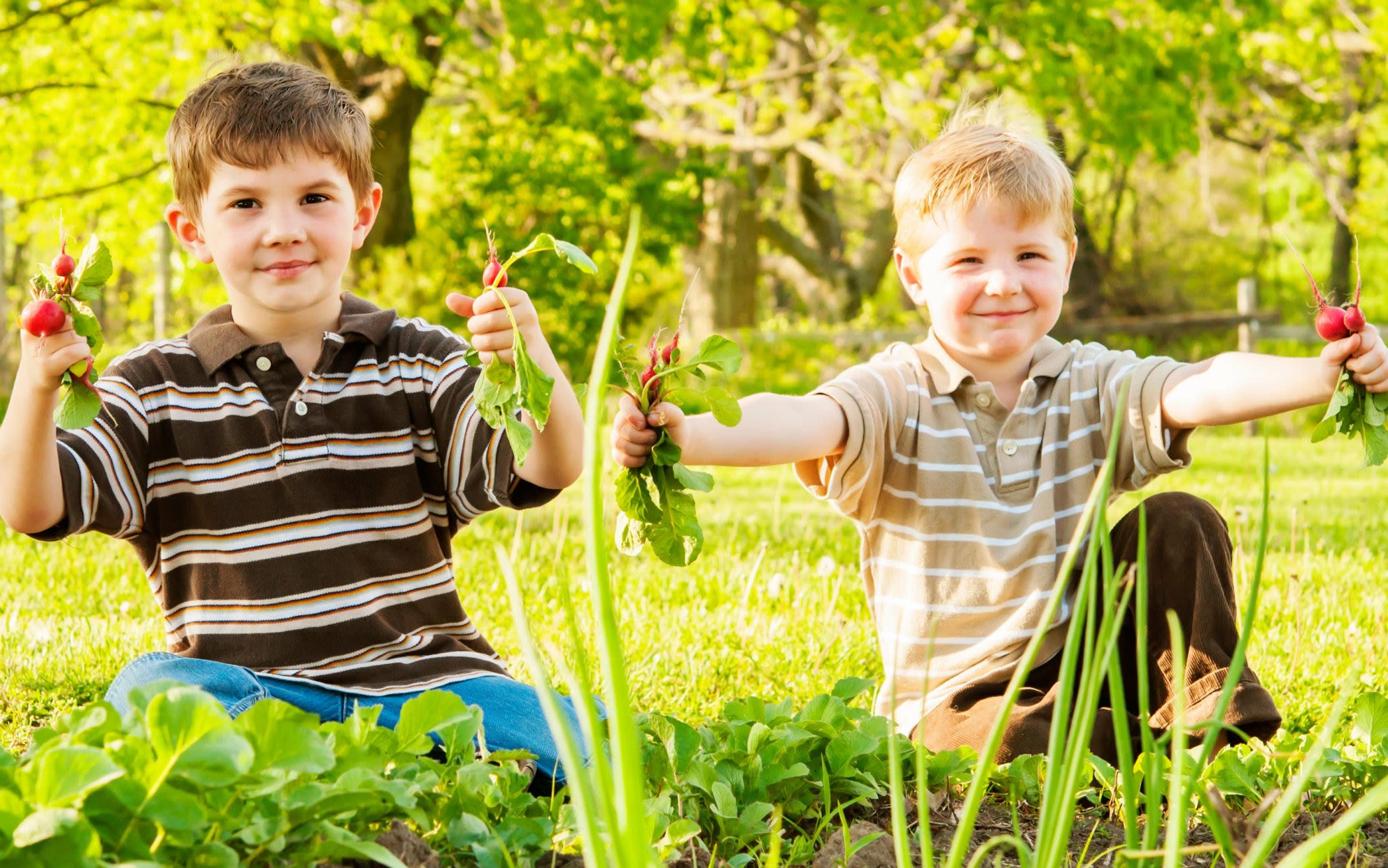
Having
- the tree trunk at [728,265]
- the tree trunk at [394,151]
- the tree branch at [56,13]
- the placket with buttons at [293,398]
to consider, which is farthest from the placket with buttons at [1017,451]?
the tree trunk at [728,265]

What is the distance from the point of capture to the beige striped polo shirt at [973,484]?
7.18 ft

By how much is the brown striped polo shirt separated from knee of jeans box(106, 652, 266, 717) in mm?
71

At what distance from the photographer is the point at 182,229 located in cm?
224

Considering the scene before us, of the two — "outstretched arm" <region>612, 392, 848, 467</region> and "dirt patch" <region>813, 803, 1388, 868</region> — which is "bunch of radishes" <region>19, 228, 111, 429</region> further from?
"dirt patch" <region>813, 803, 1388, 868</region>

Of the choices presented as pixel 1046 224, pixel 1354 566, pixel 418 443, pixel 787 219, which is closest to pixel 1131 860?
pixel 1046 224

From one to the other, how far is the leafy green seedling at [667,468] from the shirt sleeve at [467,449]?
38cm

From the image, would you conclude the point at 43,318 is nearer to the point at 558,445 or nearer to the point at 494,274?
the point at 494,274

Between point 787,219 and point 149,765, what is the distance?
69.0ft

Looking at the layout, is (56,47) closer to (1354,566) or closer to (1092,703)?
(1354,566)

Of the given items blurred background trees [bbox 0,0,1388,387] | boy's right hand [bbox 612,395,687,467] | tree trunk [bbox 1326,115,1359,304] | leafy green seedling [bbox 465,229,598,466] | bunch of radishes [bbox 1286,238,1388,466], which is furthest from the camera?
tree trunk [bbox 1326,115,1359,304]

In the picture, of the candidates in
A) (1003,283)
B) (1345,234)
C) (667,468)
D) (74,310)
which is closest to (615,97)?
(1003,283)

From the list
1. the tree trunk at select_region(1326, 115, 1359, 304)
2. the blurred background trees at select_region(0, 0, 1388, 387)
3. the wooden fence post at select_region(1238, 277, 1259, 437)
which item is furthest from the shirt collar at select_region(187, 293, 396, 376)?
the tree trunk at select_region(1326, 115, 1359, 304)

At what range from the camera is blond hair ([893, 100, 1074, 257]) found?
85.9 inches

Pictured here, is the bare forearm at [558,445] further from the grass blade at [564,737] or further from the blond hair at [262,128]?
the grass blade at [564,737]
